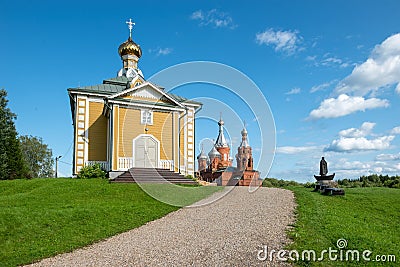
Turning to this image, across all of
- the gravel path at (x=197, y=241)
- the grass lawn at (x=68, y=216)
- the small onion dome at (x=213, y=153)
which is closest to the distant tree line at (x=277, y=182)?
the small onion dome at (x=213, y=153)

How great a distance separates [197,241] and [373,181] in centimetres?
2334

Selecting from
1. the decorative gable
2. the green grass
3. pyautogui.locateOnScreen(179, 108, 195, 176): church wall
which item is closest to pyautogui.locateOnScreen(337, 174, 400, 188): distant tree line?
the green grass

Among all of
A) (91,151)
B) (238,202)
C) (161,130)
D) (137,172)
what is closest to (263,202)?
(238,202)

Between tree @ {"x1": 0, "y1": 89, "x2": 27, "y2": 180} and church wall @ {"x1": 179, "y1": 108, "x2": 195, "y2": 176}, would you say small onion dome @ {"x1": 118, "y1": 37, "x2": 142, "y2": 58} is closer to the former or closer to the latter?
church wall @ {"x1": 179, "y1": 108, "x2": 195, "y2": 176}

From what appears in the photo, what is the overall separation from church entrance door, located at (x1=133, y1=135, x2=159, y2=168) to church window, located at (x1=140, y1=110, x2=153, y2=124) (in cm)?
95

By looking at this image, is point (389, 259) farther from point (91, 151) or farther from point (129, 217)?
point (91, 151)

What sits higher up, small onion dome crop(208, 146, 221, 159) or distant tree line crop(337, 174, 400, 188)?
small onion dome crop(208, 146, 221, 159)

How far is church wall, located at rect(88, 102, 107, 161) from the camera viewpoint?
23.9 meters

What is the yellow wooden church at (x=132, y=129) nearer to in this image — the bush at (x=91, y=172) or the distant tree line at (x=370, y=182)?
the bush at (x=91, y=172)

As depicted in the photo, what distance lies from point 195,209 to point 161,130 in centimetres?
1023

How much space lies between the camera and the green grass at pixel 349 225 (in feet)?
27.5

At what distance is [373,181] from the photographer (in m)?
28.2

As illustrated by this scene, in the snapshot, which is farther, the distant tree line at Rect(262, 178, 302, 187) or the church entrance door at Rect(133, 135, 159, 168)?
the distant tree line at Rect(262, 178, 302, 187)

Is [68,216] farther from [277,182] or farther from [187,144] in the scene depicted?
[277,182]
